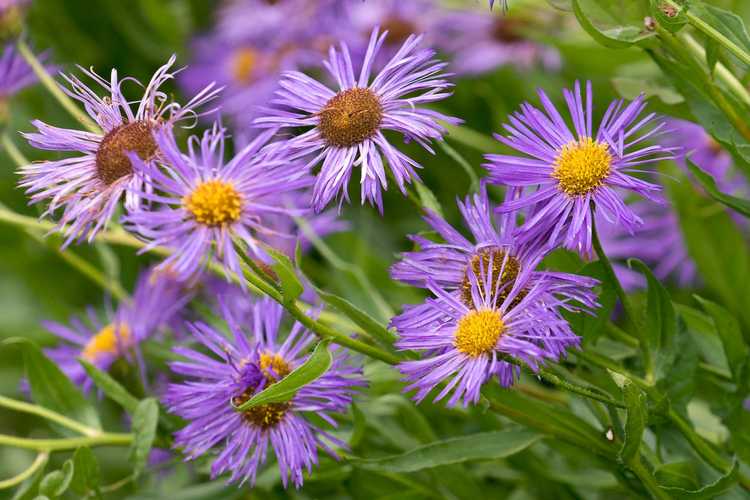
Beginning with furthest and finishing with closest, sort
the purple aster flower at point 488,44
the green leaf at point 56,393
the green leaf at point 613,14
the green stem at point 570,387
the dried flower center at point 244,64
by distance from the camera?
the dried flower center at point 244,64, the purple aster flower at point 488,44, the green leaf at point 56,393, the green leaf at point 613,14, the green stem at point 570,387

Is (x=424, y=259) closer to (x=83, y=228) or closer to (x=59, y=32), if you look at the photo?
(x=83, y=228)

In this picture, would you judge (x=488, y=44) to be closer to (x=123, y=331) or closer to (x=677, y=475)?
(x=123, y=331)

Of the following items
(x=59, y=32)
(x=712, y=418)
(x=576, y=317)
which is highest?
(x=576, y=317)

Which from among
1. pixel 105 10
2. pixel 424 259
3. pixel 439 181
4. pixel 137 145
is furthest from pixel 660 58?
pixel 105 10

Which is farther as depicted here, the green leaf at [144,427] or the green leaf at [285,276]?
the green leaf at [144,427]

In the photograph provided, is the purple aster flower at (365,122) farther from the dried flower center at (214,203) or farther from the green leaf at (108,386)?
the green leaf at (108,386)

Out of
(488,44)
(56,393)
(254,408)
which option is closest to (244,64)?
(488,44)

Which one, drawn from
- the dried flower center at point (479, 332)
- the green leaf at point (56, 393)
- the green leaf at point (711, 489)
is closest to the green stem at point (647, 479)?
the green leaf at point (711, 489)
